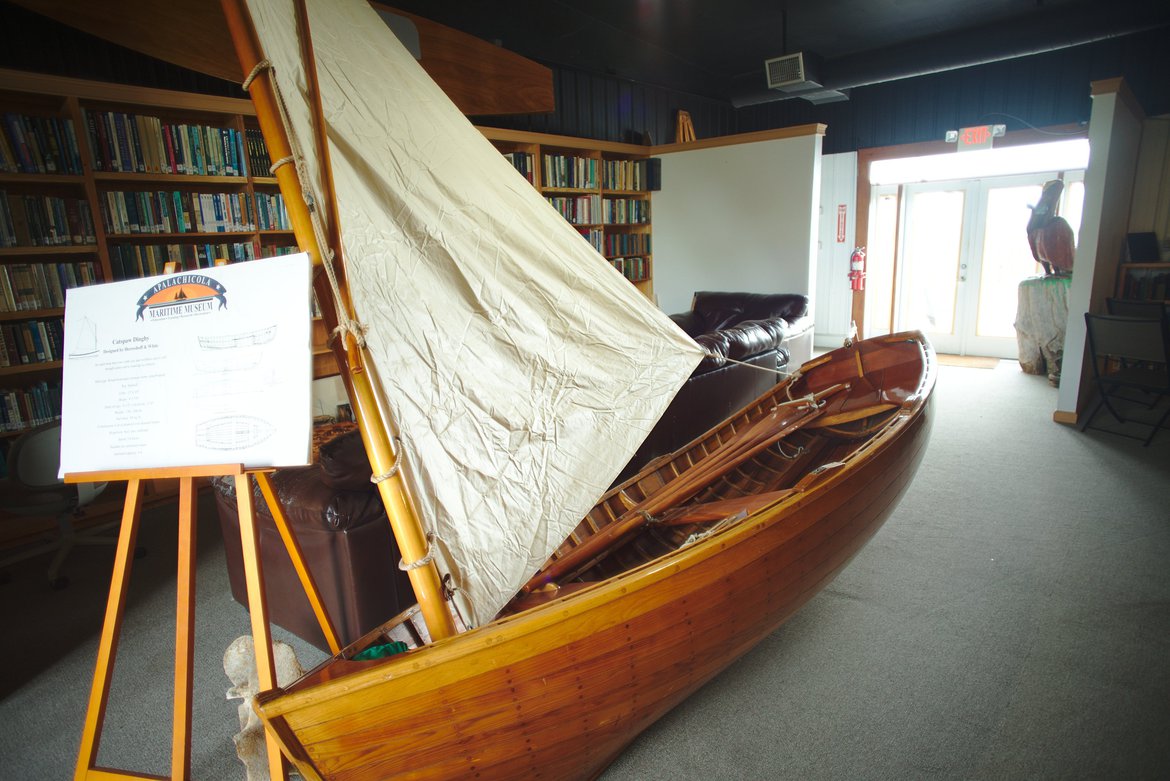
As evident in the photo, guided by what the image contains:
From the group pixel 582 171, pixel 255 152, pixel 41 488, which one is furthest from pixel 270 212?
pixel 582 171

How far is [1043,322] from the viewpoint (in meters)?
5.53

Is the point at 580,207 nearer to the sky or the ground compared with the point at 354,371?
nearer to the sky

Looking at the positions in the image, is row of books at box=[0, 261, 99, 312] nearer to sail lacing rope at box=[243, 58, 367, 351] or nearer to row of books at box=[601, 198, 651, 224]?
sail lacing rope at box=[243, 58, 367, 351]

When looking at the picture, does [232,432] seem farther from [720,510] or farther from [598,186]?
[598,186]

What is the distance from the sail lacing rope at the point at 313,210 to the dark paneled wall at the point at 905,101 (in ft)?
10.8

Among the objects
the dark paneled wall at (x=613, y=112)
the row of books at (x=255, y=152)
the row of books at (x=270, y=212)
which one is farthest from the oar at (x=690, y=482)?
the dark paneled wall at (x=613, y=112)

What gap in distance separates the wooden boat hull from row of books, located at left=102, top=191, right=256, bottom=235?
3254mm

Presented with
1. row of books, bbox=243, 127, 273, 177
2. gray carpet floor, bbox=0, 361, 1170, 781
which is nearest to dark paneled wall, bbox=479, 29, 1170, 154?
row of books, bbox=243, 127, 273, 177

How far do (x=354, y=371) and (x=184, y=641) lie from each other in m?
0.71

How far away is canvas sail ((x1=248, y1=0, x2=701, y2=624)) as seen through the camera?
1298mm

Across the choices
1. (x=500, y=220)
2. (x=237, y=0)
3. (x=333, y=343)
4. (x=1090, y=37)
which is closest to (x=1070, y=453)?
(x=1090, y=37)

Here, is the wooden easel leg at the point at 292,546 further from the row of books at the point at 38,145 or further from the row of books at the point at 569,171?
the row of books at the point at 569,171

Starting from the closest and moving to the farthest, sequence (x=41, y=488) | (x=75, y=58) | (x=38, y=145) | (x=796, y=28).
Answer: (x=41, y=488), (x=38, y=145), (x=75, y=58), (x=796, y=28)

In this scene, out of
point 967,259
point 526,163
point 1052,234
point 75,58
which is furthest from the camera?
point 967,259
